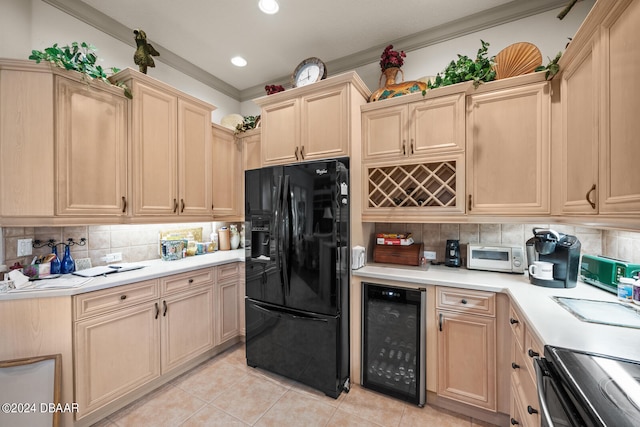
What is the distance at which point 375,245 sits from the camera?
7.85 ft

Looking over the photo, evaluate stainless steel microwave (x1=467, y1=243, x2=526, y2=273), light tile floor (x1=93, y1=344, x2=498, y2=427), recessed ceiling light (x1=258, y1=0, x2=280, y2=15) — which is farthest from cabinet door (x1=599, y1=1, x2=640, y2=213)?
recessed ceiling light (x1=258, y1=0, x2=280, y2=15)

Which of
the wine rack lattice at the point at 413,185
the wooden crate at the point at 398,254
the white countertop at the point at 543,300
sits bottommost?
the white countertop at the point at 543,300

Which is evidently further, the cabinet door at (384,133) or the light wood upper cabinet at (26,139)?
the cabinet door at (384,133)

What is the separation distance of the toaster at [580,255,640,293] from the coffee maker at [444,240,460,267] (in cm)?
76

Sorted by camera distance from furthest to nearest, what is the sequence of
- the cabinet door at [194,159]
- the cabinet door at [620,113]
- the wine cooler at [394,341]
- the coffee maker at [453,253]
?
the cabinet door at [194,159] → the coffee maker at [453,253] → the wine cooler at [394,341] → the cabinet door at [620,113]

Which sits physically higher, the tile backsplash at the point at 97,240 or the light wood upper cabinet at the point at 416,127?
the light wood upper cabinet at the point at 416,127

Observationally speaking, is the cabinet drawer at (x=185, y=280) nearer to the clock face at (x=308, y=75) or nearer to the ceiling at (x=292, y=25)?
the clock face at (x=308, y=75)

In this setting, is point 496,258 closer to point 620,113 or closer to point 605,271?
point 605,271

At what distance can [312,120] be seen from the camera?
2.22 meters

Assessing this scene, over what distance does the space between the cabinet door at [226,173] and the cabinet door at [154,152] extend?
0.52 m

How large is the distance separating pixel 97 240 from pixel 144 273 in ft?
2.08

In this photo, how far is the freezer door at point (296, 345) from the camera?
1.92 meters

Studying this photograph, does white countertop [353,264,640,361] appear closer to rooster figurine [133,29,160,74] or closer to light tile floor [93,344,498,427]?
light tile floor [93,344,498,427]

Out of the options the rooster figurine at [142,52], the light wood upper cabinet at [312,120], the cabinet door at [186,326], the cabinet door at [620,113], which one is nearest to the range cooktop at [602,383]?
the cabinet door at [620,113]
